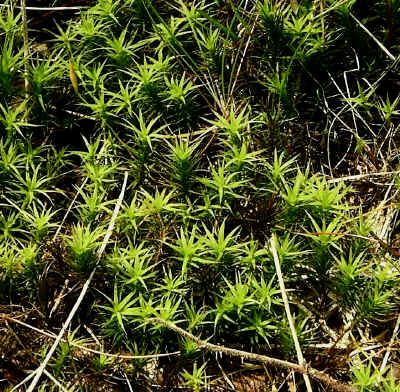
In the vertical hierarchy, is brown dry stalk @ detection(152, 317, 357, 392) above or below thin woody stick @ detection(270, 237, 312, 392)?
below

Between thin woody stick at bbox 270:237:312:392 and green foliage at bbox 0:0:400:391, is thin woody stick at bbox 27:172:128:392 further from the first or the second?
thin woody stick at bbox 270:237:312:392

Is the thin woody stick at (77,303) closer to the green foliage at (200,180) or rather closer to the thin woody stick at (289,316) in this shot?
the green foliage at (200,180)

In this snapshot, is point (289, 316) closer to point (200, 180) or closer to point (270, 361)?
point (270, 361)

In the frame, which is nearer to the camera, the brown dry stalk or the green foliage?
the brown dry stalk

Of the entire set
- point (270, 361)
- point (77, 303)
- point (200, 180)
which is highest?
point (200, 180)

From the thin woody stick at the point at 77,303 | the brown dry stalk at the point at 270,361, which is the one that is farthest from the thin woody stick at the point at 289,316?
the thin woody stick at the point at 77,303

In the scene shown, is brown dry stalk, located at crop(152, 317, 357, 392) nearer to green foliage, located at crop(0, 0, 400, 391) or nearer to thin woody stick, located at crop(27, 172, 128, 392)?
green foliage, located at crop(0, 0, 400, 391)

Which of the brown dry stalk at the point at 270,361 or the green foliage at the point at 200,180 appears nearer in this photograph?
the brown dry stalk at the point at 270,361

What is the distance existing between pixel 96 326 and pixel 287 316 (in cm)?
69

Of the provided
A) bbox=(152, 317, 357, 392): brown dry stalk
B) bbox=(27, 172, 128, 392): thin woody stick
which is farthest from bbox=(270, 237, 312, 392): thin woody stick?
bbox=(27, 172, 128, 392): thin woody stick

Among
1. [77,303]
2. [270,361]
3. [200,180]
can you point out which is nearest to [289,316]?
[270,361]

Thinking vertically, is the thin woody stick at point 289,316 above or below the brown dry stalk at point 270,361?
above

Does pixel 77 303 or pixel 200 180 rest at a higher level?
A: pixel 200 180

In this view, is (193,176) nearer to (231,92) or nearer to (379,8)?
(231,92)
